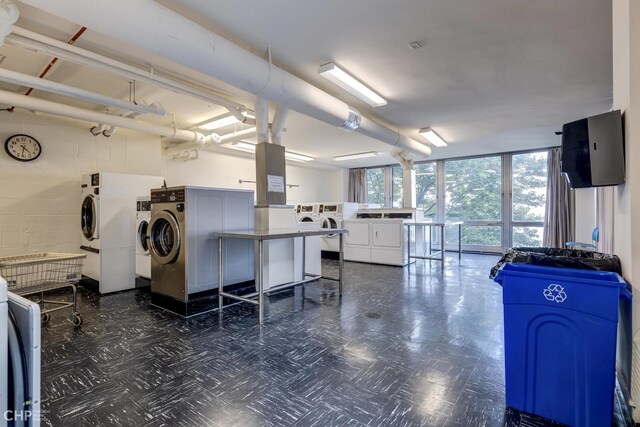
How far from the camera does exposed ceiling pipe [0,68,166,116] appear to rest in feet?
9.66

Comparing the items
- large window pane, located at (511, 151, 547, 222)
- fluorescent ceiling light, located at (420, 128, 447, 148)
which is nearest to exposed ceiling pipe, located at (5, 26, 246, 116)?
fluorescent ceiling light, located at (420, 128, 447, 148)

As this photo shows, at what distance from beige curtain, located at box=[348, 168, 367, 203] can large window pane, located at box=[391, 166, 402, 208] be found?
2.98 ft

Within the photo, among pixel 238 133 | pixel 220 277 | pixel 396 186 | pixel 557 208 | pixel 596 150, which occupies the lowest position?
pixel 220 277

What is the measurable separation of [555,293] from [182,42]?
9.12ft

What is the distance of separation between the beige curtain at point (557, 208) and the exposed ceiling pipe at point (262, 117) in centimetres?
686

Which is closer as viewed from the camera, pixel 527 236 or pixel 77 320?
pixel 77 320

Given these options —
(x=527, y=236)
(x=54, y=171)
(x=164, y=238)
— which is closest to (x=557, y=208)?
(x=527, y=236)

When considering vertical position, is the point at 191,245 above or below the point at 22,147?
below

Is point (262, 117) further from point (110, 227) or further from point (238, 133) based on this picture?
point (110, 227)

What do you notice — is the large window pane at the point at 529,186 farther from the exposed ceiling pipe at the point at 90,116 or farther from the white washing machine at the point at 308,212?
the exposed ceiling pipe at the point at 90,116

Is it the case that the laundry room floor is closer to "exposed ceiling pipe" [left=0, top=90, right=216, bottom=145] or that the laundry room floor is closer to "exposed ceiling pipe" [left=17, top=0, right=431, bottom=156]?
"exposed ceiling pipe" [left=17, top=0, right=431, bottom=156]

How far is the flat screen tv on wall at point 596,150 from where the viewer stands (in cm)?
165

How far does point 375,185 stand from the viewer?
10.2 metres

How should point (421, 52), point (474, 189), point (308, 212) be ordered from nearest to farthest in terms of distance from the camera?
point (421, 52)
point (308, 212)
point (474, 189)
